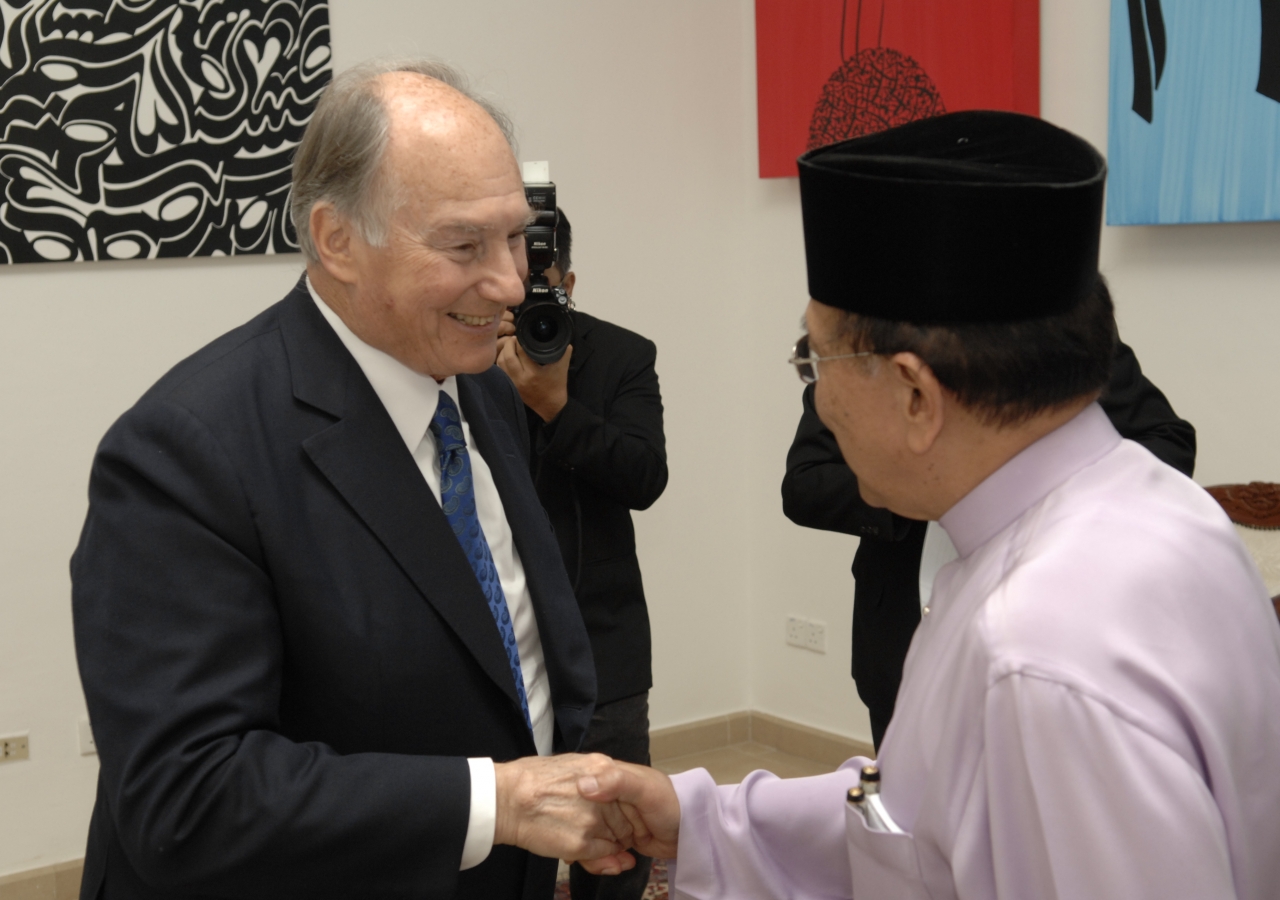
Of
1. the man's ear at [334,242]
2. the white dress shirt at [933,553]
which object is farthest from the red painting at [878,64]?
the man's ear at [334,242]

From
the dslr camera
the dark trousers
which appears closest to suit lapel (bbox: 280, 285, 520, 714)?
the dslr camera

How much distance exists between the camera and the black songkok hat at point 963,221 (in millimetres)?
1127

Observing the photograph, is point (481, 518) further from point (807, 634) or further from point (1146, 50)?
point (807, 634)

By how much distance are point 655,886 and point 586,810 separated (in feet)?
7.10

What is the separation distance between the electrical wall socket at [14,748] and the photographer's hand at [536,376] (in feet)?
5.82

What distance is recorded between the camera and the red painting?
3.54 m

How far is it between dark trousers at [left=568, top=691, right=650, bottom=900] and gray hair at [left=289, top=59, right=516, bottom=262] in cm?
149

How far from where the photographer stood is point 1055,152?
1.20 meters

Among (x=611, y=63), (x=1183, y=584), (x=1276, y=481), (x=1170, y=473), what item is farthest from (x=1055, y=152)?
(x=611, y=63)

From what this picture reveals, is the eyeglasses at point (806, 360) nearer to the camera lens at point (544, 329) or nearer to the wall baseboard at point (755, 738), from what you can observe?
the camera lens at point (544, 329)

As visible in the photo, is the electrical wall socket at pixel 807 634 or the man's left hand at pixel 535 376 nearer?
the man's left hand at pixel 535 376

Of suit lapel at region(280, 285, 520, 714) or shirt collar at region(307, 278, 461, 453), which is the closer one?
suit lapel at region(280, 285, 520, 714)

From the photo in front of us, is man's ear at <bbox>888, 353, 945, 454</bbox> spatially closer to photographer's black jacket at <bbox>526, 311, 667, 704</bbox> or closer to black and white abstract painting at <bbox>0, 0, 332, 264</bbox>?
photographer's black jacket at <bbox>526, 311, 667, 704</bbox>

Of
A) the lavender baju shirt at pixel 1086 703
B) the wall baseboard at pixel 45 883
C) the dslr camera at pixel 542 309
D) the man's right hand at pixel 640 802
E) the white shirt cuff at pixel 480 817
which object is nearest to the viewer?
the lavender baju shirt at pixel 1086 703
